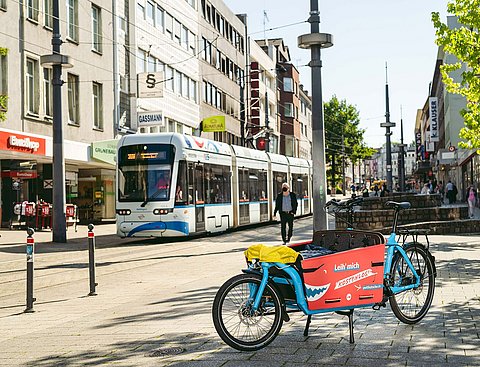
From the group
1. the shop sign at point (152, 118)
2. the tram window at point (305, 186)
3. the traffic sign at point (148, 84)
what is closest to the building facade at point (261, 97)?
the tram window at point (305, 186)

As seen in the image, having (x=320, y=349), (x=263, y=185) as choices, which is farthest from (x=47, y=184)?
(x=320, y=349)

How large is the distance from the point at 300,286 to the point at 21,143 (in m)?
21.4

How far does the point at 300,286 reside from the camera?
6.46 m

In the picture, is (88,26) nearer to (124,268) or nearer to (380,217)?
(380,217)

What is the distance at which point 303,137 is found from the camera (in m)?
93.6

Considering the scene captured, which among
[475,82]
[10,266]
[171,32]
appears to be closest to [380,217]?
[475,82]

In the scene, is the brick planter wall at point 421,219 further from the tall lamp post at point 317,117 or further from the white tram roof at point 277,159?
the white tram roof at point 277,159

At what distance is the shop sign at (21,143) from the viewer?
25227mm

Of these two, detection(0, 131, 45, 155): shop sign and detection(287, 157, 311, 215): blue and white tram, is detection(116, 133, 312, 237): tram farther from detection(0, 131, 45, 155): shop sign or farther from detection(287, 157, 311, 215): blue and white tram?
detection(287, 157, 311, 215): blue and white tram

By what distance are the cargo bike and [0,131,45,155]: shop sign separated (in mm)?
20021

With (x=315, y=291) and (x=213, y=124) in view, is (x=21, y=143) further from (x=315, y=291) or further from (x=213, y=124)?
(x=213, y=124)

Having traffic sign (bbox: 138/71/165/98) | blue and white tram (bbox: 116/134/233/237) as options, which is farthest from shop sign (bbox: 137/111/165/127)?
blue and white tram (bbox: 116/134/233/237)

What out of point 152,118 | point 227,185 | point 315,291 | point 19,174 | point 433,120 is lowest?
point 315,291

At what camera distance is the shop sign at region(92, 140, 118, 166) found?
105 feet
